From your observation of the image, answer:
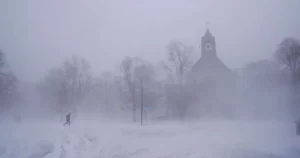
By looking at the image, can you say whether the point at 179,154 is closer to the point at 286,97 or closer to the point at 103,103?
the point at 286,97

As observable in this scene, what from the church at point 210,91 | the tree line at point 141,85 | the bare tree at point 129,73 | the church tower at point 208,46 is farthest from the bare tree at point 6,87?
the church tower at point 208,46

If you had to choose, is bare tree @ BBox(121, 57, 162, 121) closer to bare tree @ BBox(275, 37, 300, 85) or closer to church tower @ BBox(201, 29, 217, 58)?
church tower @ BBox(201, 29, 217, 58)

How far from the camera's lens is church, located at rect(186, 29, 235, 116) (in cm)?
2673

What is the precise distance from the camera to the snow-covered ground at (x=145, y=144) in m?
11.0

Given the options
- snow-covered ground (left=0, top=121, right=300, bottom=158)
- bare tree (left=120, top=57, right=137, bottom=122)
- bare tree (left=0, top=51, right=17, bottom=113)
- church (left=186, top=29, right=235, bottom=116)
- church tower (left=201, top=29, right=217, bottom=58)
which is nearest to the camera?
snow-covered ground (left=0, top=121, right=300, bottom=158)

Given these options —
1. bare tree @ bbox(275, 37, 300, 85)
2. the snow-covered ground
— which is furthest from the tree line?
the snow-covered ground

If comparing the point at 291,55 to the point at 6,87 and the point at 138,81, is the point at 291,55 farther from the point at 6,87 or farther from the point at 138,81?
the point at 6,87

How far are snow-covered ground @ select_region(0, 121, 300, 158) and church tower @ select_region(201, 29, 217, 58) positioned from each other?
2483cm

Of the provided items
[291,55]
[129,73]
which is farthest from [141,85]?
[291,55]

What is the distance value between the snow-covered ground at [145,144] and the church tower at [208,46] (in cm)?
2483

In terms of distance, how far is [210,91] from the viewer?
92.7 feet

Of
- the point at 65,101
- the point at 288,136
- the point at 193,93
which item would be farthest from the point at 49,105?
the point at 288,136

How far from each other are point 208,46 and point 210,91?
506 inches

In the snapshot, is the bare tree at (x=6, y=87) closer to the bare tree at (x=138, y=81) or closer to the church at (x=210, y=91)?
the bare tree at (x=138, y=81)
